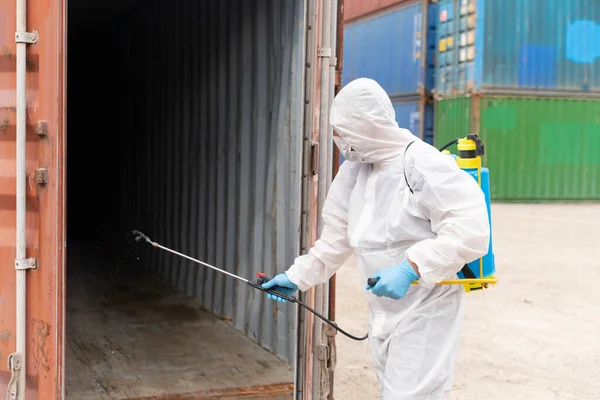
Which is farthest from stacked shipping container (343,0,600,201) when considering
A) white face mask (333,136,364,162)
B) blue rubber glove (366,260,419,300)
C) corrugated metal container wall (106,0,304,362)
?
blue rubber glove (366,260,419,300)

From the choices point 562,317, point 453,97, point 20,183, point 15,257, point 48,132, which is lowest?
point 562,317

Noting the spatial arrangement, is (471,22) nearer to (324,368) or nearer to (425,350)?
(324,368)

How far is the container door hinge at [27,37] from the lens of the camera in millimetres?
3494

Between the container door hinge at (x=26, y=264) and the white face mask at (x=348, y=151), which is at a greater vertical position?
the white face mask at (x=348, y=151)

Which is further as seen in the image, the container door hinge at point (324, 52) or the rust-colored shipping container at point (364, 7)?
the rust-colored shipping container at point (364, 7)

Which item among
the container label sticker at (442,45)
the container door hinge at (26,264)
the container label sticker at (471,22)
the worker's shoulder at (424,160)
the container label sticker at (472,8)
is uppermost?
the container label sticker at (472,8)

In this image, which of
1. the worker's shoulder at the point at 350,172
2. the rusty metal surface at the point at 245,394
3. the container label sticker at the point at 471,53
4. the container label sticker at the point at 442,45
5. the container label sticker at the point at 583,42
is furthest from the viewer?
the container label sticker at the point at 442,45

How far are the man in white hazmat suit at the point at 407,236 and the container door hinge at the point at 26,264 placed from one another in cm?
144

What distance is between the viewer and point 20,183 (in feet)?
11.6

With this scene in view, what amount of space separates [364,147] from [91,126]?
38.2 feet

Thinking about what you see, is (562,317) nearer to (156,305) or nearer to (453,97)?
(156,305)

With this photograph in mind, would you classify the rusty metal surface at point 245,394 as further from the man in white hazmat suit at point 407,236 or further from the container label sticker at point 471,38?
the container label sticker at point 471,38

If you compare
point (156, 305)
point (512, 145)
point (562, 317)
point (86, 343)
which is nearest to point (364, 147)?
point (86, 343)

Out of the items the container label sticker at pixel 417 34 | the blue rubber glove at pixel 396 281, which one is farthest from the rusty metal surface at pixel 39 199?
the container label sticker at pixel 417 34
